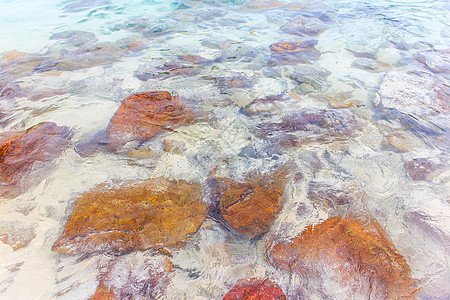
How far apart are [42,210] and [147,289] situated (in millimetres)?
1207

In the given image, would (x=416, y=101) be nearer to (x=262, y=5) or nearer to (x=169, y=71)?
(x=169, y=71)

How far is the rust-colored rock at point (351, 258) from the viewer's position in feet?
5.41

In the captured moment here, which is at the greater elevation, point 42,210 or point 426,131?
point 42,210

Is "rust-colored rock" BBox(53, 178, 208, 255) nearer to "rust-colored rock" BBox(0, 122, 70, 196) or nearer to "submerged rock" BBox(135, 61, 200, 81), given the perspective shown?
"rust-colored rock" BBox(0, 122, 70, 196)

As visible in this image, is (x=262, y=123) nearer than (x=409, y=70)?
Yes

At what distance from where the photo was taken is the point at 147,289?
1639 mm

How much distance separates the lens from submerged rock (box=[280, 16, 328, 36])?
5.46m

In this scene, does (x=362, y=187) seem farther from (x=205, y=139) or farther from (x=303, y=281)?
(x=205, y=139)

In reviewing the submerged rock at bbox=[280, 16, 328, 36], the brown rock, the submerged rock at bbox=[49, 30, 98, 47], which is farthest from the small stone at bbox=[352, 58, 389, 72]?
the submerged rock at bbox=[49, 30, 98, 47]

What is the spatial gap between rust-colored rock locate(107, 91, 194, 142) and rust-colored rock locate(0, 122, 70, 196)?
0.59 meters

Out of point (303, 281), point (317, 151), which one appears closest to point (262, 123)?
point (317, 151)

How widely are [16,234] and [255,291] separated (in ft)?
6.10

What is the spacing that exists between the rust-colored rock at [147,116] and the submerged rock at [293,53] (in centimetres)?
202

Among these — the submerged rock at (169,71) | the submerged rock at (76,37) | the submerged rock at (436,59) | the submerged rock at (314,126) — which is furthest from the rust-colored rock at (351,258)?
the submerged rock at (76,37)
